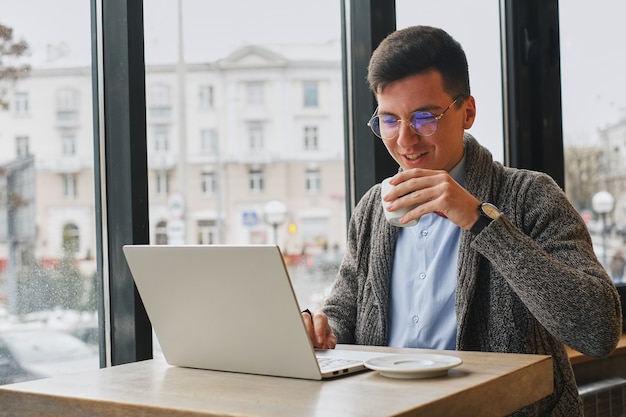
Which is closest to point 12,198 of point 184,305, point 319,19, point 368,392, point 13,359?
point 13,359

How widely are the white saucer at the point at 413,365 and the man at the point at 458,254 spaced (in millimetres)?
271

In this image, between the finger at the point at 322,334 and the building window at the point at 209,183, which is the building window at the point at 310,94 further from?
the finger at the point at 322,334

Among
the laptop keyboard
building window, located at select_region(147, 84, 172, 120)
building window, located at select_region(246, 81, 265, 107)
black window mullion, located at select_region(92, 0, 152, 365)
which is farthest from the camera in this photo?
building window, located at select_region(246, 81, 265, 107)

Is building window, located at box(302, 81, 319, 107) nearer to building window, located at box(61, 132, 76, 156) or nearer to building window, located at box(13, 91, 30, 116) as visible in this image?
building window, located at box(61, 132, 76, 156)

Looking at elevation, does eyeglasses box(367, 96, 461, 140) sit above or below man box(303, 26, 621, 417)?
above

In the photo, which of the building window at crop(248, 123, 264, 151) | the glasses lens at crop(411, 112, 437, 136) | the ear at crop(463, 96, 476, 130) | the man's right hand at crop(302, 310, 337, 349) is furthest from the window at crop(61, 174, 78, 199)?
the building window at crop(248, 123, 264, 151)

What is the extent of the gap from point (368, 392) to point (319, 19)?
1868 mm

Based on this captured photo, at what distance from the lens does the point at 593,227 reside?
3.62m

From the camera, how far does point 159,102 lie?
97.3 inches

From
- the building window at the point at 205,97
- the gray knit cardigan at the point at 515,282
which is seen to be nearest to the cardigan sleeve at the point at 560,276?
the gray knit cardigan at the point at 515,282

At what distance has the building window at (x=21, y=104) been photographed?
204 cm

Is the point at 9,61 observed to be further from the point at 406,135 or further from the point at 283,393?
the point at 283,393

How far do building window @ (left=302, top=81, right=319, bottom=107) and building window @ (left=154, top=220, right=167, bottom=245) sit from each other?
0.94 m

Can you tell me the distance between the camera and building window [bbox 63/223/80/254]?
84.1 inches
